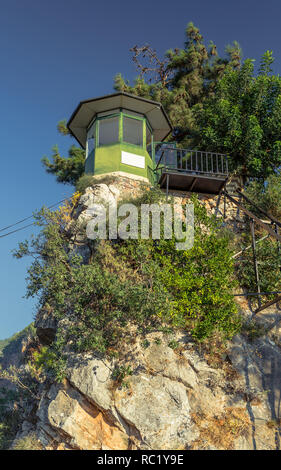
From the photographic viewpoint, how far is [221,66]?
1975 centimetres

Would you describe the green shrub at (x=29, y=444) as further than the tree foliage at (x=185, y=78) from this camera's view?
No

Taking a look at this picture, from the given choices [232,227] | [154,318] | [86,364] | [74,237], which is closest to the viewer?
[86,364]

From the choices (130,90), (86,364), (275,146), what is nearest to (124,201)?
(86,364)

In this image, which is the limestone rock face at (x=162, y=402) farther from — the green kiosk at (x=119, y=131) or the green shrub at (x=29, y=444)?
the green kiosk at (x=119, y=131)

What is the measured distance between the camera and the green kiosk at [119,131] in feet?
47.2

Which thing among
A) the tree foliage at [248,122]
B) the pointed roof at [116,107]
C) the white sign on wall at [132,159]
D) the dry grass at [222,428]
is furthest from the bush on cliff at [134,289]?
the pointed roof at [116,107]

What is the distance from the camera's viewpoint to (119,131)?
14664 millimetres

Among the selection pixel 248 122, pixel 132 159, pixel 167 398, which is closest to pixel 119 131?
pixel 132 159

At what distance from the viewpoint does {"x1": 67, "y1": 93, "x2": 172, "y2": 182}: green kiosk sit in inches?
566

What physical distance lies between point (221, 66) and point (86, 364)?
16522mm

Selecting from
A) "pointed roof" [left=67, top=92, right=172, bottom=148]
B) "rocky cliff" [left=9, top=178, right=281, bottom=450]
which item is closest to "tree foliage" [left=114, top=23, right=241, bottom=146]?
"pointed roof" [left=67, top=92, right=172, bottom=148]

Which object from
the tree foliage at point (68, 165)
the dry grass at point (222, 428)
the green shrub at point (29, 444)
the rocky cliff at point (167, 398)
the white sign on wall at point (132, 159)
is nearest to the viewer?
the dry grass at point (222, 428)

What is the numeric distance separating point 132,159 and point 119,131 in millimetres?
1192

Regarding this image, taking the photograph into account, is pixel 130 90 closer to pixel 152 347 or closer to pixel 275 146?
pixel 275 146
